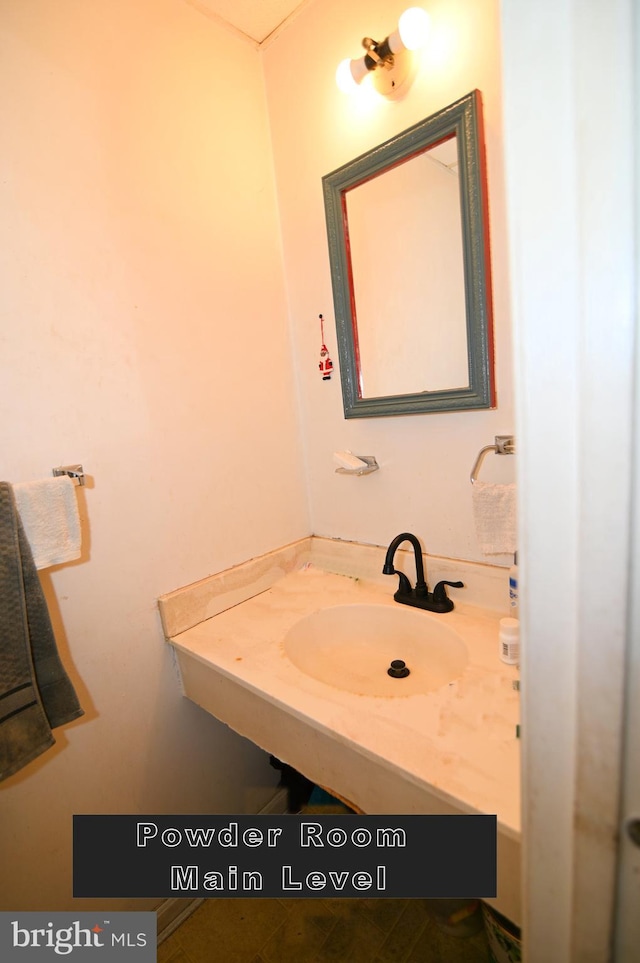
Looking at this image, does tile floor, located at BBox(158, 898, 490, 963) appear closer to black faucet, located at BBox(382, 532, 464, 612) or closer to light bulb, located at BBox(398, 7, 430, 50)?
black faucet, located at BBox(382, 532, 464, 612)

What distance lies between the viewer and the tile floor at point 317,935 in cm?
105

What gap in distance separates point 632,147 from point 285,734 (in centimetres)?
101

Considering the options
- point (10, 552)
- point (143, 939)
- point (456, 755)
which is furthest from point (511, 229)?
point (143, 939)

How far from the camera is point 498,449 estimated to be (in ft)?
3.25

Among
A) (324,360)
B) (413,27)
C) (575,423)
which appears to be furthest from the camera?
(324,360)

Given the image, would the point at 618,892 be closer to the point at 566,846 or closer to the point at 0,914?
the point at 566,846

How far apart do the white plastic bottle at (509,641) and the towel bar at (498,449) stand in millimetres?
339

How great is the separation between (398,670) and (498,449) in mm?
610

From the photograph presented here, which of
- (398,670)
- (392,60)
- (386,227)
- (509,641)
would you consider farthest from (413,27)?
(398,670)

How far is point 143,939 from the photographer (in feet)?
3.32

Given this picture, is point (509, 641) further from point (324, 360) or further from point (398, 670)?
point (324, 360)

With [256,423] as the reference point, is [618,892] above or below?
below

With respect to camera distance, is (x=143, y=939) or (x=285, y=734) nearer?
(x=285, y=734)

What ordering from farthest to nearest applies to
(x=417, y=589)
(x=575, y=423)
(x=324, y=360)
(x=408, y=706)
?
(x=324, y=360) < (x=417, y=589) < (x=408, y=706) < (x=575, y=423)
